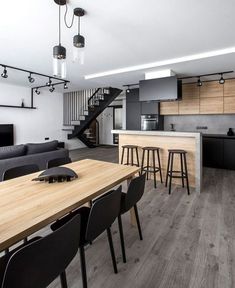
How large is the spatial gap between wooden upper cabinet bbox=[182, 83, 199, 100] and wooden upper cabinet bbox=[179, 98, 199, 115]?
0.11 metres

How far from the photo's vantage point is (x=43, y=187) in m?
1.61

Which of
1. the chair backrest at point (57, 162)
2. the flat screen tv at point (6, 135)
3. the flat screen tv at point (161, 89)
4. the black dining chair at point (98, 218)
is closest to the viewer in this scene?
the black dining chair at point (98, 218)

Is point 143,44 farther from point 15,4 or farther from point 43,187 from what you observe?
point 43,187

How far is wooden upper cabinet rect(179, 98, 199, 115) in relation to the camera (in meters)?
5.48

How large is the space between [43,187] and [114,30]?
2.13 metres

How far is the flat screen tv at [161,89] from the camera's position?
4188mm

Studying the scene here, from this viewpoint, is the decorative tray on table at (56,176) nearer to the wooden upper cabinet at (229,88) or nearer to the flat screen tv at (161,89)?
the flat screen tv at (161,89)

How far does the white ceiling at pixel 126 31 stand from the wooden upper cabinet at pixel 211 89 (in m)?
1.30

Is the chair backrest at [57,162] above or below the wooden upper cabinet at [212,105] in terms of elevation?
below

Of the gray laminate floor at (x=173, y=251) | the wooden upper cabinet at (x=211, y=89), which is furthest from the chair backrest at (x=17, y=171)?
the wooden upper cabinet at (x=211, y=89)

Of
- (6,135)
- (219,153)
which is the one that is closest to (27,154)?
(6,135)

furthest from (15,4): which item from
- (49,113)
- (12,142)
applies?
(49,113)

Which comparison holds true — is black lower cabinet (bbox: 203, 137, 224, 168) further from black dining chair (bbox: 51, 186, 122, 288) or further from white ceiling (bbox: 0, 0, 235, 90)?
black dining chair (bbox: 51, 186, 122, 288)

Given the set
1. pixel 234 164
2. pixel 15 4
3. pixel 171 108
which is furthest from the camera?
pixel 171 108
